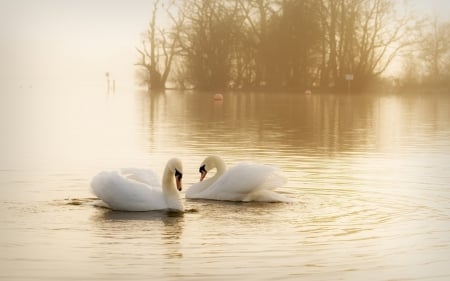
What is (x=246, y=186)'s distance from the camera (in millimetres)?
12867

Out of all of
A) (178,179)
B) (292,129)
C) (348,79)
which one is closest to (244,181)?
(178,179)

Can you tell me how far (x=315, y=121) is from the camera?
34125 mm

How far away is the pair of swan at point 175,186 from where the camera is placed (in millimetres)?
11859

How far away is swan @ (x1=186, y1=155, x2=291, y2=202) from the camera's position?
12906 millimetres

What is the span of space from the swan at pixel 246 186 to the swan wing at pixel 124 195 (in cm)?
125

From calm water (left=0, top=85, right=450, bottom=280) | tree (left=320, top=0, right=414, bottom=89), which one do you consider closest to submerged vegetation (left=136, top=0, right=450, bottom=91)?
tree (left=320, top=0, right=414, bottom=89)

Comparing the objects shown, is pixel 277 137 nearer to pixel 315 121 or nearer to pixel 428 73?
pixel 315 121

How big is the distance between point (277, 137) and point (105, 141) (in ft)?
14.2

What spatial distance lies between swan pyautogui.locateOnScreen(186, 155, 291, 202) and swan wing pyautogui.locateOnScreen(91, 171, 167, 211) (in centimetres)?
125

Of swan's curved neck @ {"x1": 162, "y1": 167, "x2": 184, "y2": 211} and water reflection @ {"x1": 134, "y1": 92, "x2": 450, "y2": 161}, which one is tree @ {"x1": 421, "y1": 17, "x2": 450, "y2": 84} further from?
swan's curved neck @ {"x1": 162, "y1": 167, "x2": 184, "y2": 211}

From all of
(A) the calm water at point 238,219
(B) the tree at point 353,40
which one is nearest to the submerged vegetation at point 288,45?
(B) the tree at point 353,40

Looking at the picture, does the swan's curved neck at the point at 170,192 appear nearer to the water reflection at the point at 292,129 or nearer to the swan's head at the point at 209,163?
the swan's head at the point at 209,163

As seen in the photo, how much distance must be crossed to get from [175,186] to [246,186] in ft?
3.94

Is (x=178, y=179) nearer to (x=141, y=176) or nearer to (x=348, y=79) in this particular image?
(x=141, y=176)
